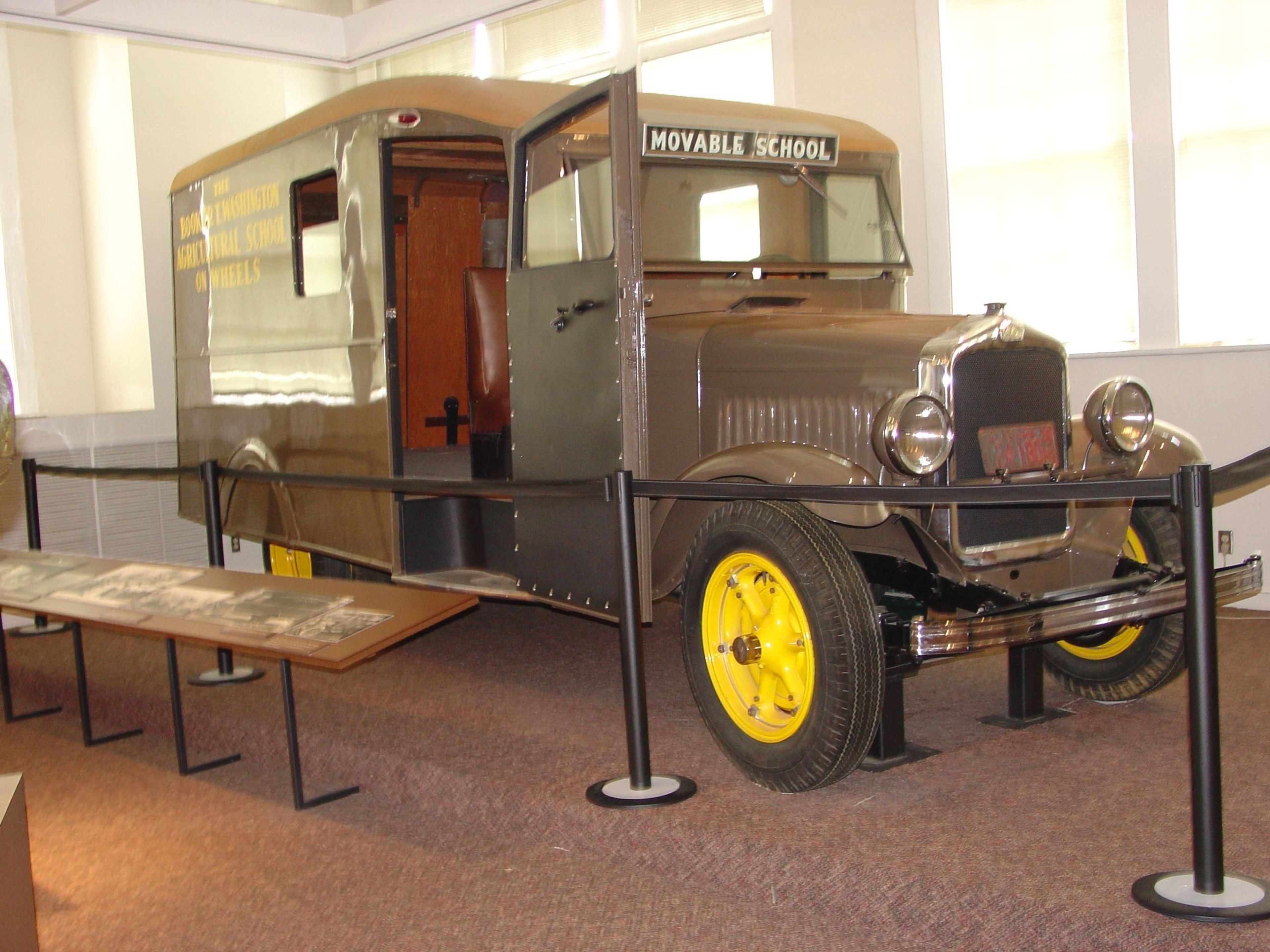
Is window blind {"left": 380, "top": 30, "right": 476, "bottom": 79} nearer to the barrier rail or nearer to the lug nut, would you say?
the barrier rail

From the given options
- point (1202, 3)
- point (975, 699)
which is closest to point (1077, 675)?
point (975, 699)

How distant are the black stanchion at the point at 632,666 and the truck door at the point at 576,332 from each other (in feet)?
1.31

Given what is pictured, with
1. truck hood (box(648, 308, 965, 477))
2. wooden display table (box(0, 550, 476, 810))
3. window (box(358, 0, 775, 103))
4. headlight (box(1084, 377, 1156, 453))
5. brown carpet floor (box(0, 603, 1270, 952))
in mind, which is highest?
window (box(358, 0, 775, 103))

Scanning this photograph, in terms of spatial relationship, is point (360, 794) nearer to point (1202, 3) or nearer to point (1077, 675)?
point (1077, 675)

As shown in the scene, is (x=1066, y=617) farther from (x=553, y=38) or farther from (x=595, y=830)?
(x=553, y=38)

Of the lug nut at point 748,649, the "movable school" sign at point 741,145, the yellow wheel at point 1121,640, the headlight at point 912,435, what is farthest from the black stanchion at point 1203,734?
the "movable school" sign at point 741,145

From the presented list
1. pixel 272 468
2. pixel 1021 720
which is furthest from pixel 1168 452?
pixel 272 468

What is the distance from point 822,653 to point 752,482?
559mm

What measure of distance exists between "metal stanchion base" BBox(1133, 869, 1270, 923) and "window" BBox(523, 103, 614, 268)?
2233mm

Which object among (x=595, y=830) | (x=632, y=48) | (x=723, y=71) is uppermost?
(x=632, y=48)

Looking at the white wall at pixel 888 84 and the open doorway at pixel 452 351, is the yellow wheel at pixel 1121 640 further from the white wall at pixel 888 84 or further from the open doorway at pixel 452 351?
the white wall at pixel 888 84

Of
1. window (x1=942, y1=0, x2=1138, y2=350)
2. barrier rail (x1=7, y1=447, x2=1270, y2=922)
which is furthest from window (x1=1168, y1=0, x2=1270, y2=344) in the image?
barrier rail (x1=7, y1=447, x2=1270, y2=922)

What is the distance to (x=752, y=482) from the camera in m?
3.43

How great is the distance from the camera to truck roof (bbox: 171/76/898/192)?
4191 mm
